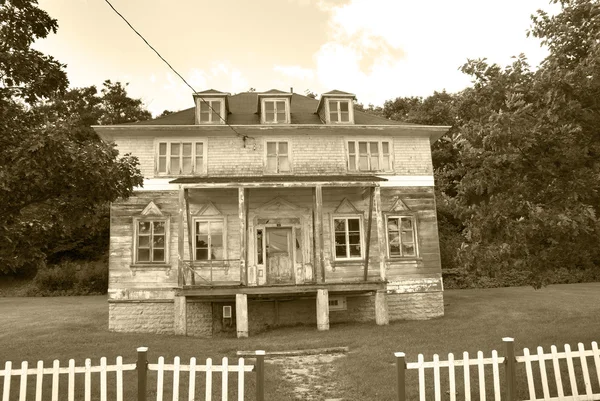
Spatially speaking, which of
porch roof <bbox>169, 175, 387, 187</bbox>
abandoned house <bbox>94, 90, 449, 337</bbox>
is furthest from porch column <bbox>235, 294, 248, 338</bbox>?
porch roof <bbox>169, 175, 387, 187</bbox>

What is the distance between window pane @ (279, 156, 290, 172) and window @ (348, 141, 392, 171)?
2.46 metres

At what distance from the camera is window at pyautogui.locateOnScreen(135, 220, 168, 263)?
18.5m

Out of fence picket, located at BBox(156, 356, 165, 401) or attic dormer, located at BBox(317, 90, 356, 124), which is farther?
attic dormer, located at BBox(317, 90, 356, 124)

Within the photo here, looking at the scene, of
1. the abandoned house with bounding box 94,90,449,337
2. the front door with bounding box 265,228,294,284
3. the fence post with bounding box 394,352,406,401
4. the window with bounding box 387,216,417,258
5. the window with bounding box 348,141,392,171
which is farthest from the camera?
the window with bounding box 348,141,392,171

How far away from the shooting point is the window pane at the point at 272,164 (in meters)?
19.3

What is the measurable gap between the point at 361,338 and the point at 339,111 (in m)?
9.49

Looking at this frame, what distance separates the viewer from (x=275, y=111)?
783 inches

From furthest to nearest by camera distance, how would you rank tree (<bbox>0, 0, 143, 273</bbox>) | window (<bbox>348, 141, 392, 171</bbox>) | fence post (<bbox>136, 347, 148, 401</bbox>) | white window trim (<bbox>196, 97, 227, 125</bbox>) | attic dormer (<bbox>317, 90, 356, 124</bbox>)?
attic dormer (<bbox>317, 90, 356, 124</bbox>) → window (<bbox>348, 141, 392, 171</bbox>) → white window trim (<bbox>196, 97, 227, 125</bbox>) → tree (<bbox>0, 0, 143, 273</bbox>) → fence post (<bbox>136, 347, 148, 401</bbox>)

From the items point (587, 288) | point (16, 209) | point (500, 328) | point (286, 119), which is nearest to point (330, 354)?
point (500, 328)

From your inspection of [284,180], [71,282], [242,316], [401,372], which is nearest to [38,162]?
[401,372]

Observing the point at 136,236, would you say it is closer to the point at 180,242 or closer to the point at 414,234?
the point at 180,242

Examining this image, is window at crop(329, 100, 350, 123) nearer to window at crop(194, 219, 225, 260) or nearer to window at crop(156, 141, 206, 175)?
window at crop(156, 141, 206, 175)

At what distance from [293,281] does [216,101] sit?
25.4ft

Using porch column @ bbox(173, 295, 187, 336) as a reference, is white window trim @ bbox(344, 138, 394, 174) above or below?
above
